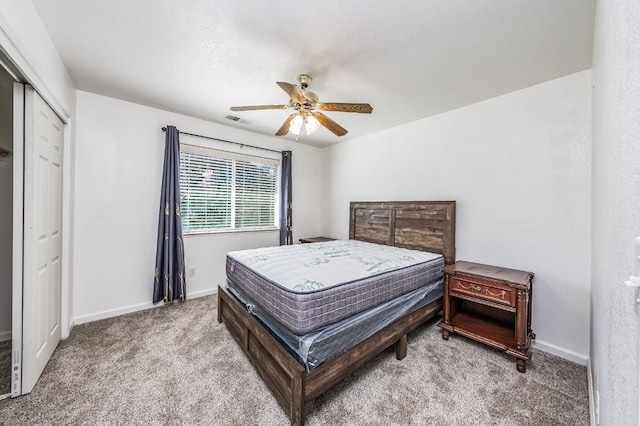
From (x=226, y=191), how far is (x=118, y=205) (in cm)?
131

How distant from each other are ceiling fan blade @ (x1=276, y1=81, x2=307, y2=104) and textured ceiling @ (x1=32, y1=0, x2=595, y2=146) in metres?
0.31

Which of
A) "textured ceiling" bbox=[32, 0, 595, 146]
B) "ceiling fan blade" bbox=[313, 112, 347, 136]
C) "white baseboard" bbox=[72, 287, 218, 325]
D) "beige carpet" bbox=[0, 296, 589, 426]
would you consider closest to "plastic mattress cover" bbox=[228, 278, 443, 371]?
"beige carpet" bbox=[0, 296, 589, 426]

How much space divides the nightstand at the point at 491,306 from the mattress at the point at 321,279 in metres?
0.30

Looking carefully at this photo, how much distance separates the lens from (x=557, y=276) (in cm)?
222

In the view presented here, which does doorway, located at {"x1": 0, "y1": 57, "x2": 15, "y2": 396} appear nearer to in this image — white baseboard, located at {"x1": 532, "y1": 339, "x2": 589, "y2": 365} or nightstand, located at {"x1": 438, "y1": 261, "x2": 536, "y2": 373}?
nightstand, located at {"x1": 438, "y1": 261, "x2": 536, "y2": 373}

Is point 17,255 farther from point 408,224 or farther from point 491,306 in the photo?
point 491,306

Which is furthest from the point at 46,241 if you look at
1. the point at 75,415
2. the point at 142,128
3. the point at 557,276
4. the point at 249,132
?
the point at 557,276

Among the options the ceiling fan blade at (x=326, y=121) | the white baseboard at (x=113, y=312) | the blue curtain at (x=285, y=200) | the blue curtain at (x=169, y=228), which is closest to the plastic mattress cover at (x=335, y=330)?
the blue curtain at (x=169, y=228)

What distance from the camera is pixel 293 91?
189 centimetres

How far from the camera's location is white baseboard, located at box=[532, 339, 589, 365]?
6.86 ft

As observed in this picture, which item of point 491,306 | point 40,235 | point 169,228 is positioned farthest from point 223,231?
point 491,306

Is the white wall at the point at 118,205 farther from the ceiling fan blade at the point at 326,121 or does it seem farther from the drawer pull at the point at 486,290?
the drawer pull at the point at 486,290

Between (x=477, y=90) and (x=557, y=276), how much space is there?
189 cm

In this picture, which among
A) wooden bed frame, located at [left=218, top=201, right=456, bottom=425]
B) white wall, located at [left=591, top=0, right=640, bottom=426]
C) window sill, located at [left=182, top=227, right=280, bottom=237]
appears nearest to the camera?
white wall, located at [left=591, top=0, right=640, bottom=426]
